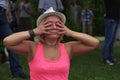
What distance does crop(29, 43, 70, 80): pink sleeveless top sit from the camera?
3.84 m

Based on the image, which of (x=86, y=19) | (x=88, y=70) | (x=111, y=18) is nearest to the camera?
(x=88, y=70)

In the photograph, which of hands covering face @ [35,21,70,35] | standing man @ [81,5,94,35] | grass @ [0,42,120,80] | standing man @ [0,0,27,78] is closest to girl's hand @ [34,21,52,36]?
hands covering face @ [35,21,70,35]

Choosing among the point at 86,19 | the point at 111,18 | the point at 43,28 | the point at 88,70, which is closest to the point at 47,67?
the point at 43,28

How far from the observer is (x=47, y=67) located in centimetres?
383

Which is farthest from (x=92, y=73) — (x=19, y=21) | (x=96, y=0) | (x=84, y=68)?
(x=96, y=0)

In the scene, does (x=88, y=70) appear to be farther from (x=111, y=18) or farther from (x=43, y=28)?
(x=43, y=28)

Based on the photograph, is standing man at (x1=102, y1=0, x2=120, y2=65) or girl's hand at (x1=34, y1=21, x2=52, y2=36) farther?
standing man at (x1=102, y1=0, x2=120, y2=65)

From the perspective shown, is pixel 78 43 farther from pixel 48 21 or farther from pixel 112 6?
pixel 112 6

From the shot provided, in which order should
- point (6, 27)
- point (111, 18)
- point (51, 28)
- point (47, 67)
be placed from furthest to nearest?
point (111, 18), point (6, 27), point (47, 67), point (51, 28)

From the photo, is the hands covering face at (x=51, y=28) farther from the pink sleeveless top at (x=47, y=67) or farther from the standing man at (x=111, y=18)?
the standing man at (x=111, y=18)

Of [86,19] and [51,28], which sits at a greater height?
[51,28]

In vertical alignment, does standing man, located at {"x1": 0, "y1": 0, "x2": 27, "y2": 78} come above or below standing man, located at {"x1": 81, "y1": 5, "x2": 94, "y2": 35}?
above

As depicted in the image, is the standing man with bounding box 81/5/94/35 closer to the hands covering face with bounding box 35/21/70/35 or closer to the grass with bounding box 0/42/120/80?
the grass with bounding box 0/42/120/80

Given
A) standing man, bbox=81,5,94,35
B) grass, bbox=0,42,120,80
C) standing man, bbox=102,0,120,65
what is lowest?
standing man, bbox=81,5,94,35
